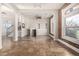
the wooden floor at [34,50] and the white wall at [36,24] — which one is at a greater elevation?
the white wall at [36,24]

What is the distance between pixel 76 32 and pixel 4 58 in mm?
2939

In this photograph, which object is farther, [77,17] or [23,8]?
[23,8]

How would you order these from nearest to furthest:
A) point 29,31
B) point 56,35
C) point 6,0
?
point 6,0, point 56,35, point 29,31

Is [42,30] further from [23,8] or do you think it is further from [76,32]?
[76,32]

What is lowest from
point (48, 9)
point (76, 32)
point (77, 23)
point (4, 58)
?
point (4, 58)

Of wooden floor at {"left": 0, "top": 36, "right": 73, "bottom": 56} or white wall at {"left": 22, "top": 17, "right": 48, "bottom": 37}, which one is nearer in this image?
wooden floor at {"left": 0, "top": 36, "right": 73, "bottom": 56}

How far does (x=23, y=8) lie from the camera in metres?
7.32

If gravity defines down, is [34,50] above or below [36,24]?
below

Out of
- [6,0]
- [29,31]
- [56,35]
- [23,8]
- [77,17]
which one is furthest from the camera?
[29,31]

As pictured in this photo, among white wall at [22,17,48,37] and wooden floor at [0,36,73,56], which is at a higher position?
white wall at [22,17,48,37]

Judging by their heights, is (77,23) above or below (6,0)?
below

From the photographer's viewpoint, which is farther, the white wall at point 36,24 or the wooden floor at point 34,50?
the white wall at point 36,24

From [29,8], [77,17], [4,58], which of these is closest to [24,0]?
[4,58]

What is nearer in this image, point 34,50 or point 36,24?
point 34,50
